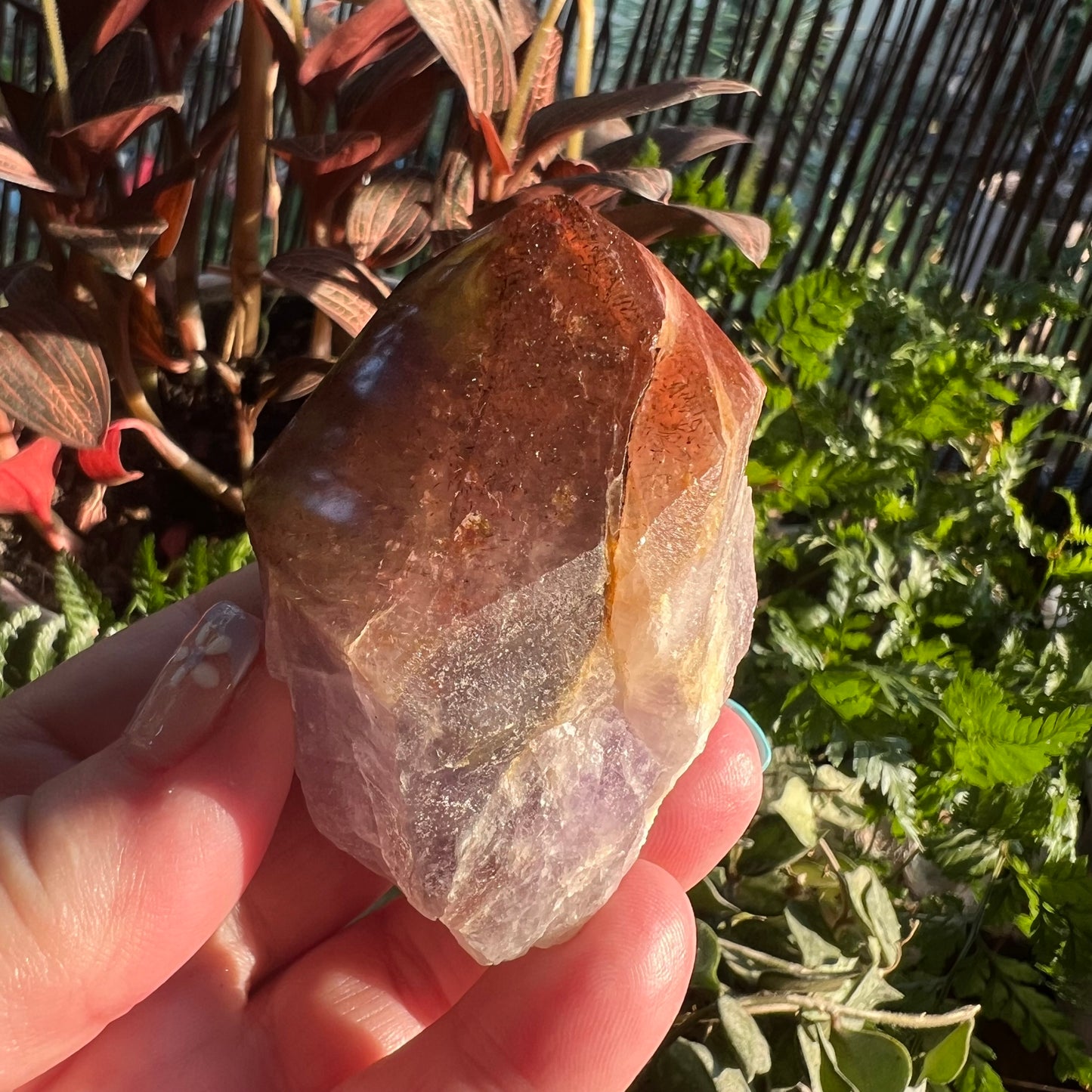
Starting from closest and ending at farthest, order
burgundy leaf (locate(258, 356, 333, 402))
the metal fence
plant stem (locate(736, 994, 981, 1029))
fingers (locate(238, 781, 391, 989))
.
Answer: fingers (locate(238, 781, 391, 989))
plant stem (locate(736, 994, 981, 1029))
burgundy leaf (locate(258, 356, 333, 402))
the metal fence

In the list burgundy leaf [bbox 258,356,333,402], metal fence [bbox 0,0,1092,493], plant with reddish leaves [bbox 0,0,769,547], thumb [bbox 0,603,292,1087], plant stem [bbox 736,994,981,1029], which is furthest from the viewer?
metal fence [bbox 0,0,1092,493]

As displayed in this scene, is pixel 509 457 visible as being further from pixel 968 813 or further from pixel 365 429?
pixel 968 813

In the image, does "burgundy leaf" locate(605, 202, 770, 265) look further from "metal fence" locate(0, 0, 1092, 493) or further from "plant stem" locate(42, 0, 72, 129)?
"metal fence" locate(0, 0, 1092, 493)

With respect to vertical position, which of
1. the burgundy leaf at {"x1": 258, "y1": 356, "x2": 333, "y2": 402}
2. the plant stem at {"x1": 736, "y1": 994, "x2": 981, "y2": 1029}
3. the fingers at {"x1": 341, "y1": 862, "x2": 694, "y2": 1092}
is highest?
the burgundy leaf at {"x1": 258, "y1": 356, "x2": 333, "y2": 402}

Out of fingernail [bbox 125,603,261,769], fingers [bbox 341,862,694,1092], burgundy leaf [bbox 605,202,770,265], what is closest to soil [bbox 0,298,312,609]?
burgundy leaf [bbox 605,202,770,265]

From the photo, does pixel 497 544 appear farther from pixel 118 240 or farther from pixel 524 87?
pixel 524 87

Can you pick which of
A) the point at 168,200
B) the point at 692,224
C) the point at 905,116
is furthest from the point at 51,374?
the point at 905,116

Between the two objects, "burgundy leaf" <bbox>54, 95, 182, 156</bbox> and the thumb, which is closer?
the thumb
